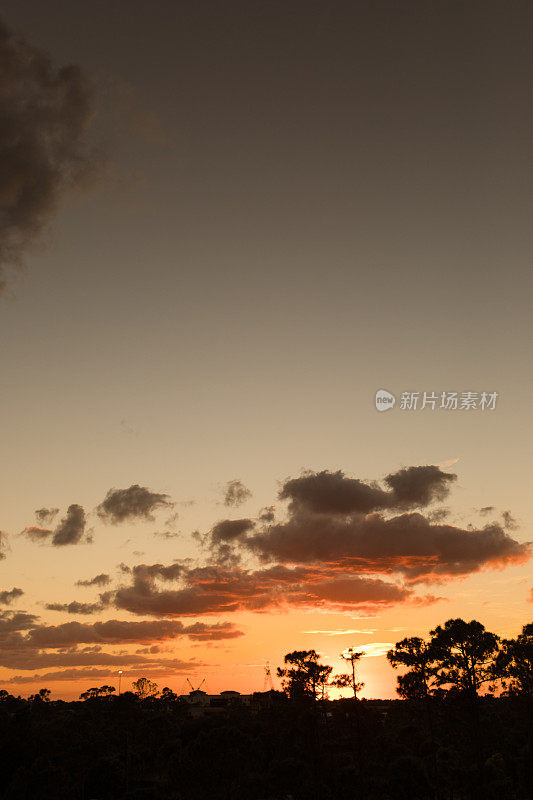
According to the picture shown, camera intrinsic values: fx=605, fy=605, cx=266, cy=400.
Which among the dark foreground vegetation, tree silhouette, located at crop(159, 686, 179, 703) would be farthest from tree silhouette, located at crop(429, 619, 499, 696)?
tree silhouette, located at crop(159, 686, 179, 703)

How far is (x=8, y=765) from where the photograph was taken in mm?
55594

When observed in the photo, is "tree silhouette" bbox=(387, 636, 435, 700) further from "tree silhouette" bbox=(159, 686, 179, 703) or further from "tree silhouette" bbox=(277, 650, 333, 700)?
"tree silhouette" bbox=(159, 686, 179, 703)

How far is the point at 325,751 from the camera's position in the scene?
70.9 metres

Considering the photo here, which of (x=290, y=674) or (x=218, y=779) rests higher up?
(x=290, y=674)

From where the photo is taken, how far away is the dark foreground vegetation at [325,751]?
167 feet

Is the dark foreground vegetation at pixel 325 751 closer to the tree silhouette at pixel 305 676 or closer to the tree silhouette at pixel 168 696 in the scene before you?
the tree silhouette at pixel 305 676

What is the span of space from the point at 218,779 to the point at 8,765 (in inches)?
808

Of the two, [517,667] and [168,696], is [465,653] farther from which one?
[168,696]

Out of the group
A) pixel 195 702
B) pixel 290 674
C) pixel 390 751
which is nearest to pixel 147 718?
pixel 290 674

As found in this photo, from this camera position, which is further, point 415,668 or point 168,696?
point 168,696

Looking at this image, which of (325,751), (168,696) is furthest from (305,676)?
(168,696)

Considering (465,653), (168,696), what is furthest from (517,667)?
(168,696)

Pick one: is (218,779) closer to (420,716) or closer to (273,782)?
(273,782)

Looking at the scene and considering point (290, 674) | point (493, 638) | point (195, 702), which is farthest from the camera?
point (195, 702)
